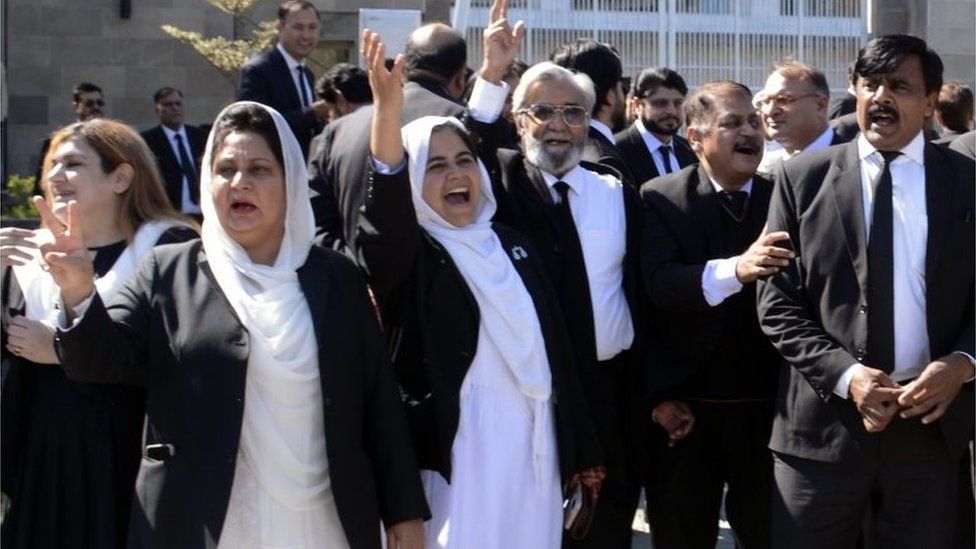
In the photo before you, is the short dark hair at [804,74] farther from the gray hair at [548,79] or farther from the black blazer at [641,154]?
the gray hair at [548,79]

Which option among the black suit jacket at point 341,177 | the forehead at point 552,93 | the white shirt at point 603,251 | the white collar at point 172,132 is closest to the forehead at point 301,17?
the white collar at point 172,132

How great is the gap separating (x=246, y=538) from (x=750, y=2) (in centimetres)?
1696

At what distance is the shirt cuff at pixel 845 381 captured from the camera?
4641 millimetres

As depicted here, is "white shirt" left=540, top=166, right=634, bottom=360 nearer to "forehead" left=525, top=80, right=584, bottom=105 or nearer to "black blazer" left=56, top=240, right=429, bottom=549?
Answer: "forehead" left=525, top=80, right=584, bottom=105

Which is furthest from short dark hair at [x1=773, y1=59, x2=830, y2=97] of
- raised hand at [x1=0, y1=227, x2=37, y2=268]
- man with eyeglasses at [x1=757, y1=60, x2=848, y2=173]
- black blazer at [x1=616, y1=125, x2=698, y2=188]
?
raised hand at [x1=0, y1=227, x2=37, y2=268]

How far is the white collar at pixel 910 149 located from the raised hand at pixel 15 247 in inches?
108

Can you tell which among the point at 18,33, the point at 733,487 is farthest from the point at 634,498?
the point at 18,33

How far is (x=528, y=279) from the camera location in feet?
15.9

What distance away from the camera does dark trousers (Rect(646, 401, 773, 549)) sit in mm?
5414

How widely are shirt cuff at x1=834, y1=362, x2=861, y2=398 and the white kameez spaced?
0.93 m

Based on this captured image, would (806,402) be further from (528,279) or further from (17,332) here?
(17,332)

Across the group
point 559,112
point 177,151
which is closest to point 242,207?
point 559,112

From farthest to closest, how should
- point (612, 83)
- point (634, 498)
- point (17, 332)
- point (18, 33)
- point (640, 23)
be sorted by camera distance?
point (640, 23) → point (18, 33) → point (612, 83) → point (634, 498) → point (17, 332)

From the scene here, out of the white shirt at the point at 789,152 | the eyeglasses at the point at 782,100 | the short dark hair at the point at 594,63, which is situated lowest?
the white shirt at the point at 789,152
